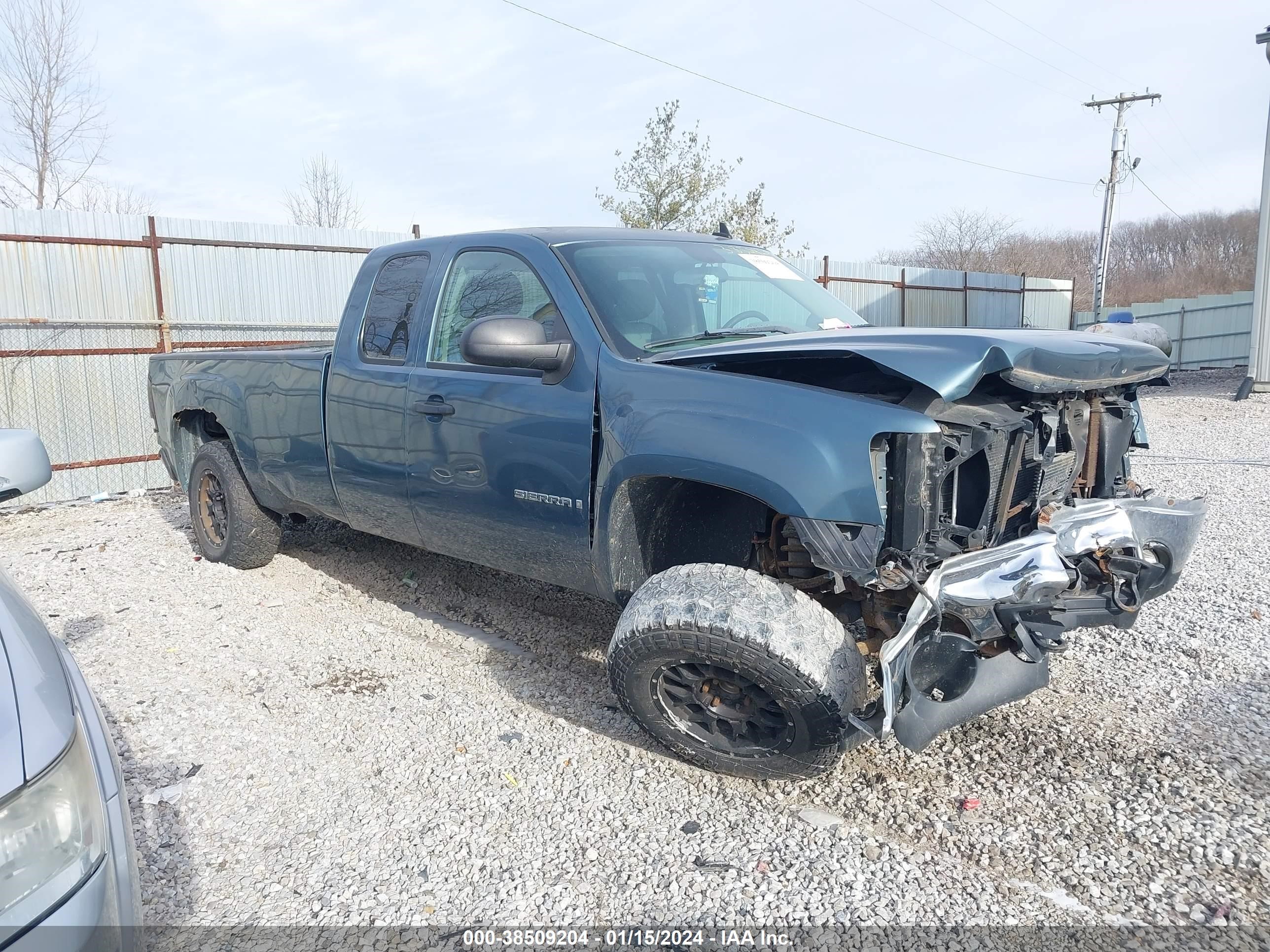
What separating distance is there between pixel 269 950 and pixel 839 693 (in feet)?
5.58

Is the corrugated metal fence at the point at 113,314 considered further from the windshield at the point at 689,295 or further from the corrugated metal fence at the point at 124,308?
the windshield at the point at 689,295

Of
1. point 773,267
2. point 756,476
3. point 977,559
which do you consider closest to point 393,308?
point 773,267

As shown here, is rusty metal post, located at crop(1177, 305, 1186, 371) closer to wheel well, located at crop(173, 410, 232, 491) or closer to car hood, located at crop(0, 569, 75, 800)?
wheel well, located at crop(173, 410, 232, 491)

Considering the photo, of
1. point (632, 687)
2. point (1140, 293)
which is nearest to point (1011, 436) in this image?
point (632, 687)

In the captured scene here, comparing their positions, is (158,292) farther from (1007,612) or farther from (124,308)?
(1007,612)

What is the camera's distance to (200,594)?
5180 millimetres

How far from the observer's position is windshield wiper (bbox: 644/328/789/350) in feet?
11.3

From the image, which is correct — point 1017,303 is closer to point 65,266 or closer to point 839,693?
point 65,266

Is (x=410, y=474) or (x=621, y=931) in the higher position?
(x=410, y=474)

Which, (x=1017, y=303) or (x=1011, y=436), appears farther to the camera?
(x=1017, y=303)

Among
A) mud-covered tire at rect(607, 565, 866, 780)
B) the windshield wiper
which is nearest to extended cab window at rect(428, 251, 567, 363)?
the windshield wiper

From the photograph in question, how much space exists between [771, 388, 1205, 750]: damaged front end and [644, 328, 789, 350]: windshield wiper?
2.97 ft

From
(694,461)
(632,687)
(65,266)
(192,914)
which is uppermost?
(65,266)

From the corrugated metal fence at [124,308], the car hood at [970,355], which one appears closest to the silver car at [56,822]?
the car hood at [970,355]
